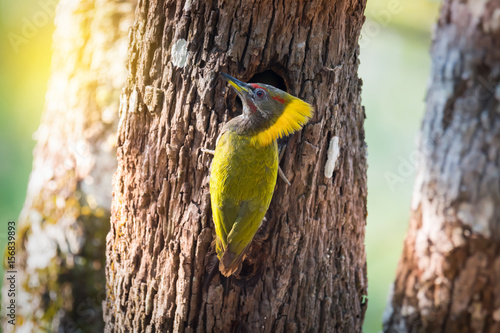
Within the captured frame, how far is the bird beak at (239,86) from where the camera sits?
8.18 feet

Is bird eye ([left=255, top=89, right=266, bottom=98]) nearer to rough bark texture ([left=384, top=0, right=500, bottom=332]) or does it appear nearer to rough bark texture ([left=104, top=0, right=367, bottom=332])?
rough bark texture ([left=104, top=0, right=367, bottom=332])

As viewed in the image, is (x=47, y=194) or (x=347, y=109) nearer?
(x=347, y=109)

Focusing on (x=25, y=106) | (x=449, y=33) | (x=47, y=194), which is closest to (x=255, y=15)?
(x=449, y=33)

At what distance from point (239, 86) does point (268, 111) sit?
304 mm

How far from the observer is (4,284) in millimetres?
4215

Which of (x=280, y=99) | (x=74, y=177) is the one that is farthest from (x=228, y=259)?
(x=74, y=177)

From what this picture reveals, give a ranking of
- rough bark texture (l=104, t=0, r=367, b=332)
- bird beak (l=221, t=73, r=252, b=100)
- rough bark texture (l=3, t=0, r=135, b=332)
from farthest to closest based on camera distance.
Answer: rough bark texture (l=3, t=0, r=135, b=332) → rough bark texture (l=104, t=0, r=367, b=332) → bird beak (l=221, t=73, r=252, b=100)

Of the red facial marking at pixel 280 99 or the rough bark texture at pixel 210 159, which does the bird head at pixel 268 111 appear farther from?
the rough bark texture at pixel 210 159

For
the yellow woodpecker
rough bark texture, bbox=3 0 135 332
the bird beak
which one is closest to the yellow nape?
the yellow woodpecker

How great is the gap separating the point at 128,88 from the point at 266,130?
103cm

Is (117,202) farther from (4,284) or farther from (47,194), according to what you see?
(4,284)

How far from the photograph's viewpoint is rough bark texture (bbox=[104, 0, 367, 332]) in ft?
8.52

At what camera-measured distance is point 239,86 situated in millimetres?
2516

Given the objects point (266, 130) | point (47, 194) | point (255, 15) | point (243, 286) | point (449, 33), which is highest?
point (449, 33)
